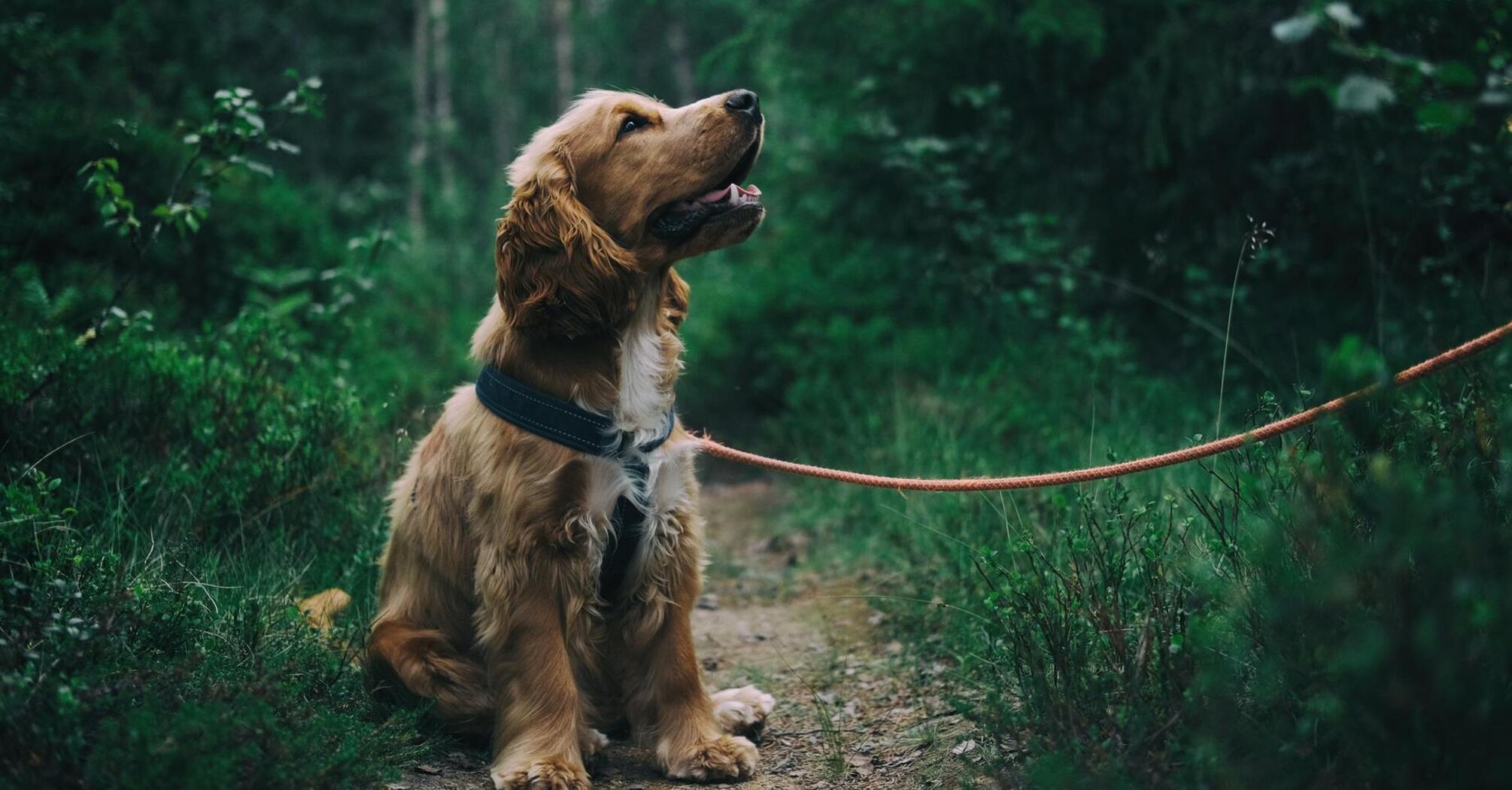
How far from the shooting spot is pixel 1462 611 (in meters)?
1.85

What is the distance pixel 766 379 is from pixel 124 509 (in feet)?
14.5

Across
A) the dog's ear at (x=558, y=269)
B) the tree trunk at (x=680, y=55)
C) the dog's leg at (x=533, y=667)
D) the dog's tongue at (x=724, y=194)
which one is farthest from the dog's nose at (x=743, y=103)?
the tree trunk at (x=680, y=55)

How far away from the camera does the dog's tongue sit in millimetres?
3297

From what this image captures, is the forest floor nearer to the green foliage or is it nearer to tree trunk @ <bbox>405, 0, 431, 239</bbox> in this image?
the green foliage

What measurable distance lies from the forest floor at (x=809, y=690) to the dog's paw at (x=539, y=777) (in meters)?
0.13

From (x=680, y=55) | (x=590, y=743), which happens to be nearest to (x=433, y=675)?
(x=590, y=743)

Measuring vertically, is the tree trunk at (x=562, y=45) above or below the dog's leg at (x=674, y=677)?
above

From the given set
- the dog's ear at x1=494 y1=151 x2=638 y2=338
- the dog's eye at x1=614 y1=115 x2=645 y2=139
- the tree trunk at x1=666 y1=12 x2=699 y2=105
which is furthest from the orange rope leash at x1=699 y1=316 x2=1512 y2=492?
the tree trunk at x1=666 y1=12 x2=699 y2=105

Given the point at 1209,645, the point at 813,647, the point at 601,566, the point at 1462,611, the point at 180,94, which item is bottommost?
the point at 813,647

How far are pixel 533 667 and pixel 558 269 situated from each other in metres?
1.14

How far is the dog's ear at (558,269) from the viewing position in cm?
309

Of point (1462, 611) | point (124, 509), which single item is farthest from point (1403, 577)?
point (124, 509)

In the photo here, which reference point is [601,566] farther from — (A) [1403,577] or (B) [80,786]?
A: (A) [1403,577]

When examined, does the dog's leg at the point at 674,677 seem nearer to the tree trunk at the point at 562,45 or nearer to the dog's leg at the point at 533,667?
the dog's leg at the point at 533,667
